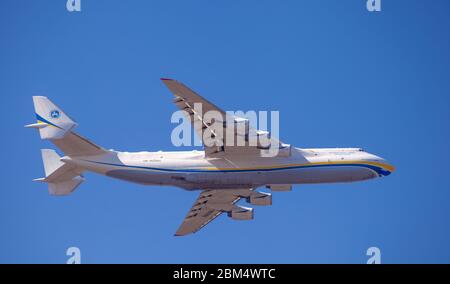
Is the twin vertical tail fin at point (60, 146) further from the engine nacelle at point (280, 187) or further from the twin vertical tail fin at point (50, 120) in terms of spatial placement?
the engine nacelle at point (280, 187)

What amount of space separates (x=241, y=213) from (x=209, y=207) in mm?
1505

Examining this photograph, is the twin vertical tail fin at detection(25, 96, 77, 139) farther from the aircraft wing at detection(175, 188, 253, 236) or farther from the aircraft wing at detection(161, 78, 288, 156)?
the aircraft wing at detection(175, 188, 253, 236)

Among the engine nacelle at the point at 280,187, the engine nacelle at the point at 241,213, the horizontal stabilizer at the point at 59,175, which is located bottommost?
the engine nacelle at the point at 241,213

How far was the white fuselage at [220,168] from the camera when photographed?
3136 cm

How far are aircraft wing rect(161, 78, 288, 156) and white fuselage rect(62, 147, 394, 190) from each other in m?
0.45

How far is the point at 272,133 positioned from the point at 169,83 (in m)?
5.33

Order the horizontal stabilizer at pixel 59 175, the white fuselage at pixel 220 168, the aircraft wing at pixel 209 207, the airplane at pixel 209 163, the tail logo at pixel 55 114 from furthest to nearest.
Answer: the aircraft wing at pixel 209 207 → the horizontal stabilizer at pixel 59 175 → the white fuselage at pixel 220 168 → the airplane at pixel 209 163 → the tail logo at pixel 55 114

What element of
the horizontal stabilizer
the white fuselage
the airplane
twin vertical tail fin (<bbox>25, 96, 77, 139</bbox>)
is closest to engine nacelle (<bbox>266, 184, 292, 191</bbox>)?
the airplane

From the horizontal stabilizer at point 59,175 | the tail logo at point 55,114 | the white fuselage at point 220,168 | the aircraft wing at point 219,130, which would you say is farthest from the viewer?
the horizontal stabilizer at point 59,175

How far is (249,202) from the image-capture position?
34469mm

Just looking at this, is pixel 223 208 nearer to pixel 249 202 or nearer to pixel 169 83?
pixel 249 202

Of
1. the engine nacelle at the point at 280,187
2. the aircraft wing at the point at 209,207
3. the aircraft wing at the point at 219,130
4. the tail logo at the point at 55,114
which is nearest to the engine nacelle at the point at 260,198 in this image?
the aircraft wing at the point at 209,207

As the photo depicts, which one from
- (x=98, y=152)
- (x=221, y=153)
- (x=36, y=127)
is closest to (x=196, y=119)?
(x=221, y=153)

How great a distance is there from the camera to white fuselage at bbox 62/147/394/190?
31.4m
